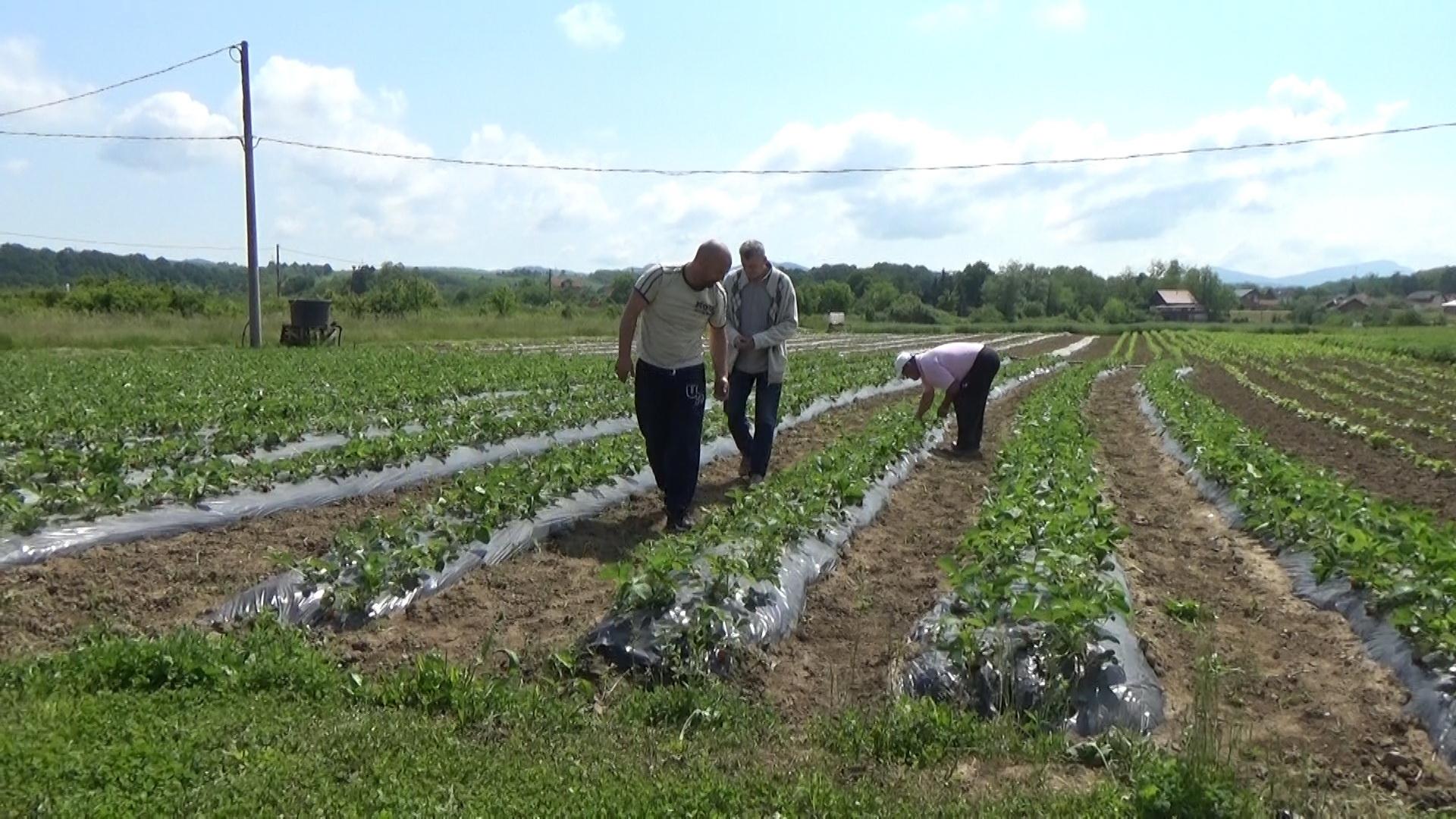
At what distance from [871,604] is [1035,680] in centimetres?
154

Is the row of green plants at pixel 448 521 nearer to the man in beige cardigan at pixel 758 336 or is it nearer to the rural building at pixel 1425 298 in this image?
the man in beige cardigan at pixel 758 336

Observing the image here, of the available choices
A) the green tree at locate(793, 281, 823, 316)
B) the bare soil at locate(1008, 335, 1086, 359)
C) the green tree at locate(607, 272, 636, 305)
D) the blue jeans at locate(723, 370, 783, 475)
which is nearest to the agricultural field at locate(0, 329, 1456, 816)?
the blue jeans at locate(723, 370, 783, 475)

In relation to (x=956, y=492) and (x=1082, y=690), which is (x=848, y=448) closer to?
(x=956, y=492)

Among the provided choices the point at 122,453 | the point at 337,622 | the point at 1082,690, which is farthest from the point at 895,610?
the point at 122,453

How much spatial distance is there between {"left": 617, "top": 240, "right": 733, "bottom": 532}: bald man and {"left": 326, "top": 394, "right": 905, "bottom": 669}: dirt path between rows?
0.48 metres

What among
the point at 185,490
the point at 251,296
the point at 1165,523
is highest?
the point at 251,296

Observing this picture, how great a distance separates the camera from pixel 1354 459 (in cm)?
1180

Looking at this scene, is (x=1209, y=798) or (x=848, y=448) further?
(x=848, y=448)

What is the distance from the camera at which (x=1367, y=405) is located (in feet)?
59.0

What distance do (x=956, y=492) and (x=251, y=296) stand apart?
2072cm

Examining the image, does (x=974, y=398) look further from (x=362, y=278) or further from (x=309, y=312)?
(x=362, y=278)

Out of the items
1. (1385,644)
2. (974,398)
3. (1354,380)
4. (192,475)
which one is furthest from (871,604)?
(1354,380)

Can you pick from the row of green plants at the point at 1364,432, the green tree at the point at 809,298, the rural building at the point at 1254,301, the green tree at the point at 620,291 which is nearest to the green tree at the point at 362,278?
the green tree at the point at 620,291

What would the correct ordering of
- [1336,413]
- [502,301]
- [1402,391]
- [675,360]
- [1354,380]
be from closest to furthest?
[675,360] < [1336,413] < [1402,391] < [1354,380] < [502,301]
